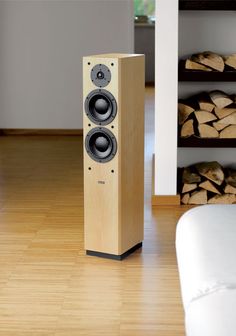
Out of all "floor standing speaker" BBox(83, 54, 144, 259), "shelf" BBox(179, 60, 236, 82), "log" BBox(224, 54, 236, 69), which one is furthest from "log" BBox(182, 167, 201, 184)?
"floor standing speaker" BBox(83, 54, 144, 259)

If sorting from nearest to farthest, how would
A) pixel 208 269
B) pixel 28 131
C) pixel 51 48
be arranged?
pixel 208 269 → pixel 51 48 → pixel 28 131

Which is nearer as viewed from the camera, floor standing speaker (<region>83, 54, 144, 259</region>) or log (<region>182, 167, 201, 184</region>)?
floor standing speaker (<region>83, 54, 144, 259</region>)

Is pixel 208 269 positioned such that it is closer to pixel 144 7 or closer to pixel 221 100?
pixel 221 100

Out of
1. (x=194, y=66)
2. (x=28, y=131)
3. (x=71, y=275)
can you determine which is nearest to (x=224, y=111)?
(x=194, y=66)

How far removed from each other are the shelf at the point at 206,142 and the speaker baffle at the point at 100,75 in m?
1.17

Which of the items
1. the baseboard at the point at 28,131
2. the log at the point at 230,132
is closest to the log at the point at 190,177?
the log at the point at 230,132

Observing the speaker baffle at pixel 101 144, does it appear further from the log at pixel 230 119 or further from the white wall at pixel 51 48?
the white wall at pixel 51 48

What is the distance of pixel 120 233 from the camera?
3.38 metres

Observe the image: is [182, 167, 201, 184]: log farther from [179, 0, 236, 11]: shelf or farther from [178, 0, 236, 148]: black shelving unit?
[179, 0, 236, 11]: shelf

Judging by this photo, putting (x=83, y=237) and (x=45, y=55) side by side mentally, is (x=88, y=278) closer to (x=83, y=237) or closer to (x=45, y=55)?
(x=83, y=237)

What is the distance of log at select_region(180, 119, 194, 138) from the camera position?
4.38 metres

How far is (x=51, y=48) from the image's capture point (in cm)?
668

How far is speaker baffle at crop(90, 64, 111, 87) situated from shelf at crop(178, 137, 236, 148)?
1.17 meters

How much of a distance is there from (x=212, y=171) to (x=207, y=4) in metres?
0.97
